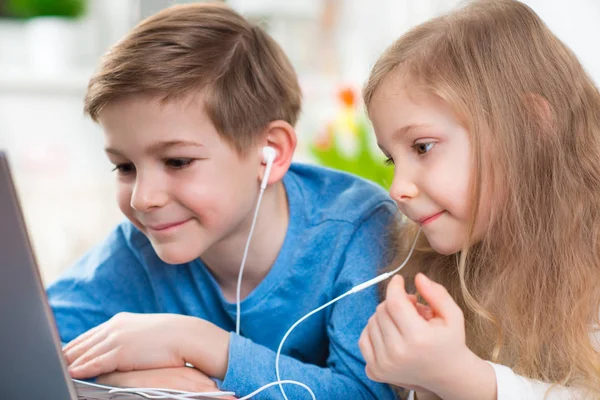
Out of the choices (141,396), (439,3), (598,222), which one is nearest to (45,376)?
(141,396)

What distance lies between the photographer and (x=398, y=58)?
1.09m

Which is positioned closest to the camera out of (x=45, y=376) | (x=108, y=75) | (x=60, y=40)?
(x=45, y=376)

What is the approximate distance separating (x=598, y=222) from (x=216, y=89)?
61 cm

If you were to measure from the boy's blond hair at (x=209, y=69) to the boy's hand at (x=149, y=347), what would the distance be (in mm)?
307

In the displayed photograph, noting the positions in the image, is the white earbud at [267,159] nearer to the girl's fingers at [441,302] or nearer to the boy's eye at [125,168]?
the boy's eye at [125,168]

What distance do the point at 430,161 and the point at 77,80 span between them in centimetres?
242

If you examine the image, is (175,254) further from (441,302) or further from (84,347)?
(441,302)

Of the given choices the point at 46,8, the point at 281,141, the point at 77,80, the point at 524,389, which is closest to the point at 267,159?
the point at 281,141

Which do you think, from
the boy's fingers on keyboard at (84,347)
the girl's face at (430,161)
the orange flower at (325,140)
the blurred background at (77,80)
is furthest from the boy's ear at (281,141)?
the blurred background at (77,80)

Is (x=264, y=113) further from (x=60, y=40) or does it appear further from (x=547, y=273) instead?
(x=60, y=40)

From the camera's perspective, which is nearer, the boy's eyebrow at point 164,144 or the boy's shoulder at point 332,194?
the boy's eyebrow at point 164,144

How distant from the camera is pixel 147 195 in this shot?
1.18 metres

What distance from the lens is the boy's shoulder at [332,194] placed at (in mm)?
1309

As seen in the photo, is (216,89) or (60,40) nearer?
(216,89)
